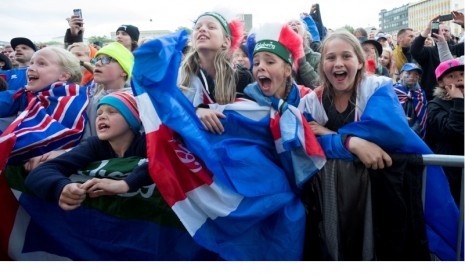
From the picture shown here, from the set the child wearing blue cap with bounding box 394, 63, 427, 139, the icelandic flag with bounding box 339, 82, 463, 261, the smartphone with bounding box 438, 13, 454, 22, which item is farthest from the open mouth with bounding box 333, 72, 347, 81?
the smartphone with bounding box 438, 13, 454, 22

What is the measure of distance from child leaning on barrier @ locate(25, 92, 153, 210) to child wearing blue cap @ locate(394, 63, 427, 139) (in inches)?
102

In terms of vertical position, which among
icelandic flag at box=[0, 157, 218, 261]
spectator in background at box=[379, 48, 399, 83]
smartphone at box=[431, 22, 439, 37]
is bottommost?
icelandic flag at box=[0, 157, 218, 261]

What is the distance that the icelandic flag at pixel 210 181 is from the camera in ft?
6.57

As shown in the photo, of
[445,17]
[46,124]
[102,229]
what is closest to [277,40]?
[102,229]

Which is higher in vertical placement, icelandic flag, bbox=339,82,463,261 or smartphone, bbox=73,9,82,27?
smartphone, bbox=73,9,82,27

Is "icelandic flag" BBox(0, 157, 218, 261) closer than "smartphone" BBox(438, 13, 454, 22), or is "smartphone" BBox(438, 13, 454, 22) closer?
"icelandic flag" BBox(0, 157, 218, 261)

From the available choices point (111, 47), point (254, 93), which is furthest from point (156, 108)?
point (111, 47)

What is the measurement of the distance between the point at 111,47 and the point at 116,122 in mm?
1088

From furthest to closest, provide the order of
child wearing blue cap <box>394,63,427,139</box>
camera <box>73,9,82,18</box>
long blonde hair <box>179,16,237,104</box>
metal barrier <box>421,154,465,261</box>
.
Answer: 1. camera <box>73,9,82,18</box>
2. child wearing blue cap <box>394,63,427,139</box>
3. long blonde hair <box>179,16,237,104</box>
4. metal barrier <box>421,154,465,261</box>

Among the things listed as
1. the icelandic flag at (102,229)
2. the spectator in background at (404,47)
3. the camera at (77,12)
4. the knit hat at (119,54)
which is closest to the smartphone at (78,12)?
the camera at (77,12)

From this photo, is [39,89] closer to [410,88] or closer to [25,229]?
[25,229]

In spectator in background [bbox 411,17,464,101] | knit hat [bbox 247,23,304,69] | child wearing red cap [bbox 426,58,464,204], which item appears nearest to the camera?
knit hat [bbox 247,23,304,69]

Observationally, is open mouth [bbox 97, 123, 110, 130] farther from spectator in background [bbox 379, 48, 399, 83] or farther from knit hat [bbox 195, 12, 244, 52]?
spectator in background [bbox 379, 48, 399, 83]

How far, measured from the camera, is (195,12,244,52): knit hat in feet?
9.37
